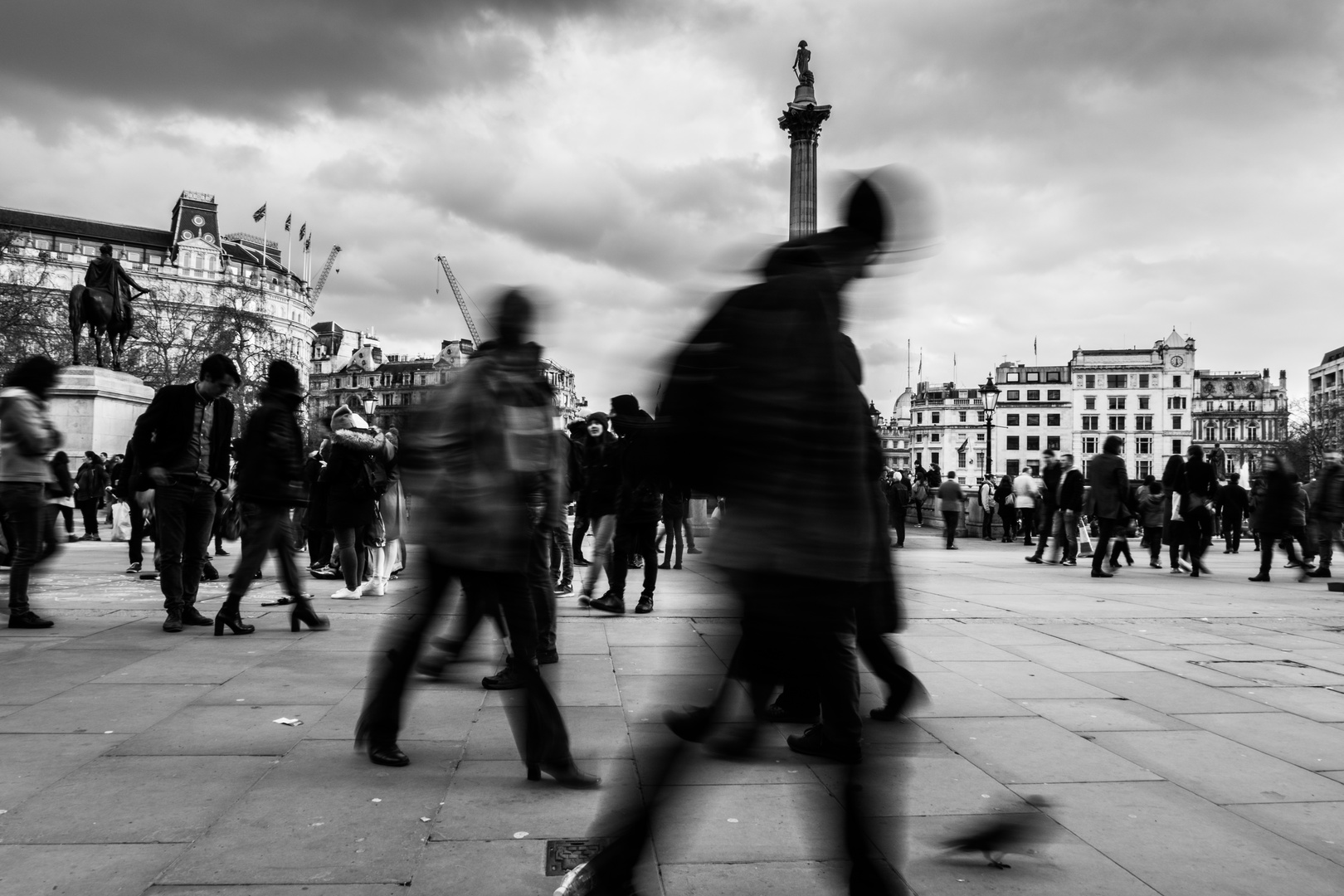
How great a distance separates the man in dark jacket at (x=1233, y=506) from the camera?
19.6 meters

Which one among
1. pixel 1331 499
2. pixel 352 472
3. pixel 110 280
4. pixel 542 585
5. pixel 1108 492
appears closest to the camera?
pixel 542 585

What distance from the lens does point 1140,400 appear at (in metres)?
110

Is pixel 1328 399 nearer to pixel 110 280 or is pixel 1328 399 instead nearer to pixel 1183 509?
pixel 1183 509

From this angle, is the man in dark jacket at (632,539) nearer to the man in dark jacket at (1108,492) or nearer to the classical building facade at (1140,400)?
the man in dark jacket at (1108,492)

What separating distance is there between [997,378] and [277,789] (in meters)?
127

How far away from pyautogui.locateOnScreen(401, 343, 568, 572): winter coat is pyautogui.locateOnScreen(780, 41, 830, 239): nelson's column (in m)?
30.2

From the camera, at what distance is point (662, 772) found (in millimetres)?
2371

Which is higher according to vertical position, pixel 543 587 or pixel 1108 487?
pixel 1108 487

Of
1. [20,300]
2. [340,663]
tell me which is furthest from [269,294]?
[340,663]

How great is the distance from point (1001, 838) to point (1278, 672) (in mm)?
4364

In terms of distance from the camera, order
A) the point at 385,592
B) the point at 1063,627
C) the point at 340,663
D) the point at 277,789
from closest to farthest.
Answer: the point at 277,789 → the point at 340,663 → the point at 1063,627 → the point at 385,592

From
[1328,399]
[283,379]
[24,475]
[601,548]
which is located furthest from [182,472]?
[1328,399]

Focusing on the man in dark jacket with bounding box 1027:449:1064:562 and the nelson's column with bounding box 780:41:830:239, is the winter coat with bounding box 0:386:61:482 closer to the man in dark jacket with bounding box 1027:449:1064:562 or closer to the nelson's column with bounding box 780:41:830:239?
the man in dark jacket with bounding box 1027:449:1064:562

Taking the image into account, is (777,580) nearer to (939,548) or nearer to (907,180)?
(907,180)
